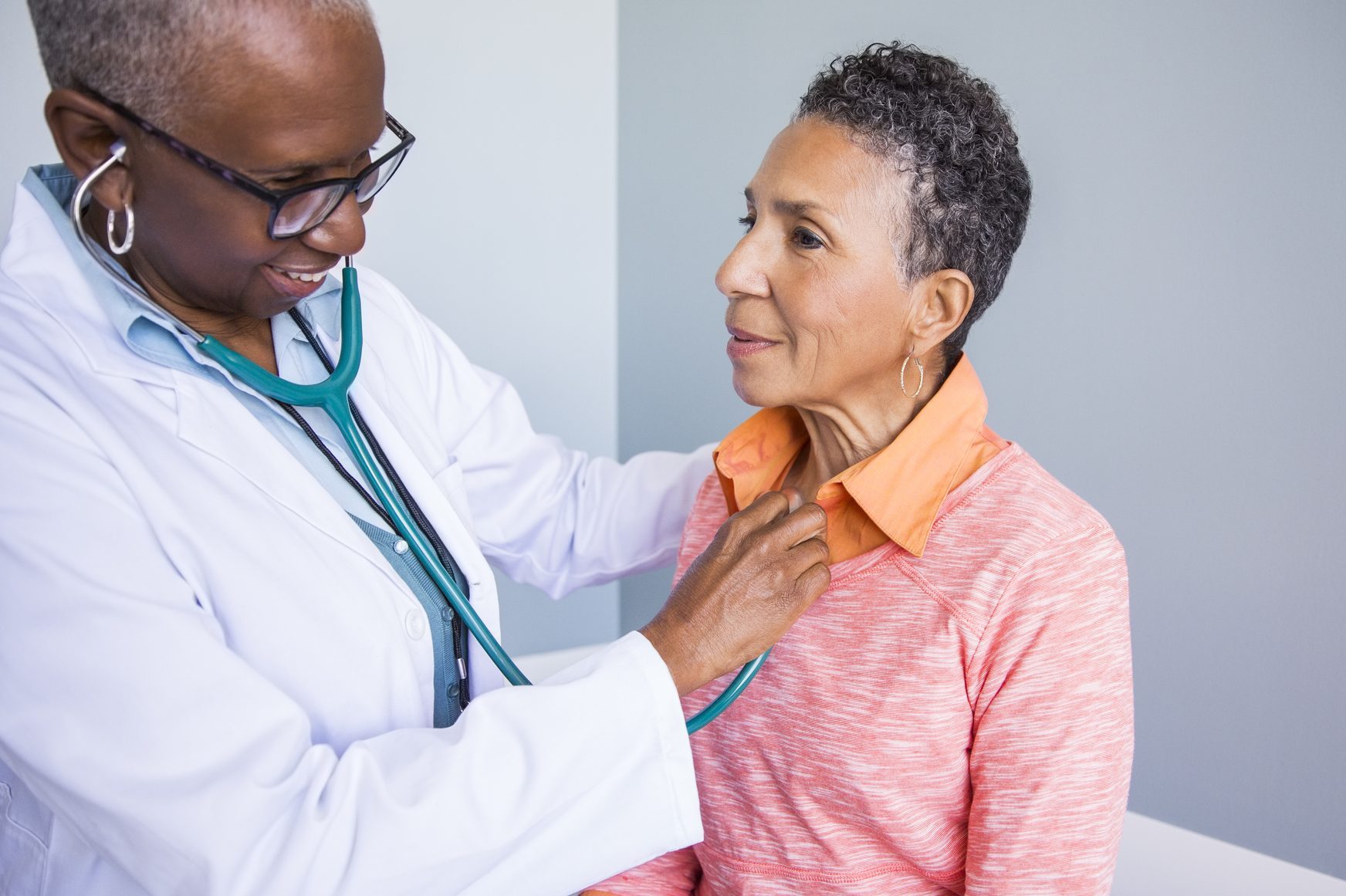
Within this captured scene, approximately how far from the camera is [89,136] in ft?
2.82

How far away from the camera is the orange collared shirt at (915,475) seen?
3.48 ft

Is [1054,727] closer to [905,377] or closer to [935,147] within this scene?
[905,377]

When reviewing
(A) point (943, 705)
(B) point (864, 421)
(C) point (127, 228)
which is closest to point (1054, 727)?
(A) point (943, 705)

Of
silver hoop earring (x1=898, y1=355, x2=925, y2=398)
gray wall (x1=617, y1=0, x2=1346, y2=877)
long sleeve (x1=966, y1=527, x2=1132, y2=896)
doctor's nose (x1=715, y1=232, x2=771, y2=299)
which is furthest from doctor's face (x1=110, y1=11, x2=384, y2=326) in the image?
gray wall (x1=617, y1=0, x2=1346, y2=877)

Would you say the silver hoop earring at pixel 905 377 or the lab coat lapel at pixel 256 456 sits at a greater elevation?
the silver hoop earring at pixel 905 377

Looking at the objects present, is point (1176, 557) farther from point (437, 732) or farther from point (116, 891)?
point (116, 891)

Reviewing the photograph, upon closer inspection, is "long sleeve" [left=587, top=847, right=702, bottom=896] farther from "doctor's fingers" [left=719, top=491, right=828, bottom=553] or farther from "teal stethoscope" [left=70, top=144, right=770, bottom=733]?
"doctor's fingers" [left=719, top=491, right=828, bottom=553]

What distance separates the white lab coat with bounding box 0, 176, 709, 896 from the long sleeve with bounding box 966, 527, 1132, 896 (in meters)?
0.29

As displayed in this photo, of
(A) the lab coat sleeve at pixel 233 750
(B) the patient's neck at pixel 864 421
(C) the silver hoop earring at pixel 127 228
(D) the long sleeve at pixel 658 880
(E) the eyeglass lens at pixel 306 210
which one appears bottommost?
(D) the long sleeve at pixel 658 880

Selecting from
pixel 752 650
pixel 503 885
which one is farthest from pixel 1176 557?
pixel 503 885

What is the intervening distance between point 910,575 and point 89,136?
0.86m

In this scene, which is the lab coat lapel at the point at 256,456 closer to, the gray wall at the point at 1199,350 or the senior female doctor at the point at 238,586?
the senior female doctor at the point at 238,586

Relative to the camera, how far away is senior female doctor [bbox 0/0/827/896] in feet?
2.65

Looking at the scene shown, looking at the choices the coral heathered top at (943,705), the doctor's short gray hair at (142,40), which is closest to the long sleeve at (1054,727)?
the coral heathered top at (943,705)
